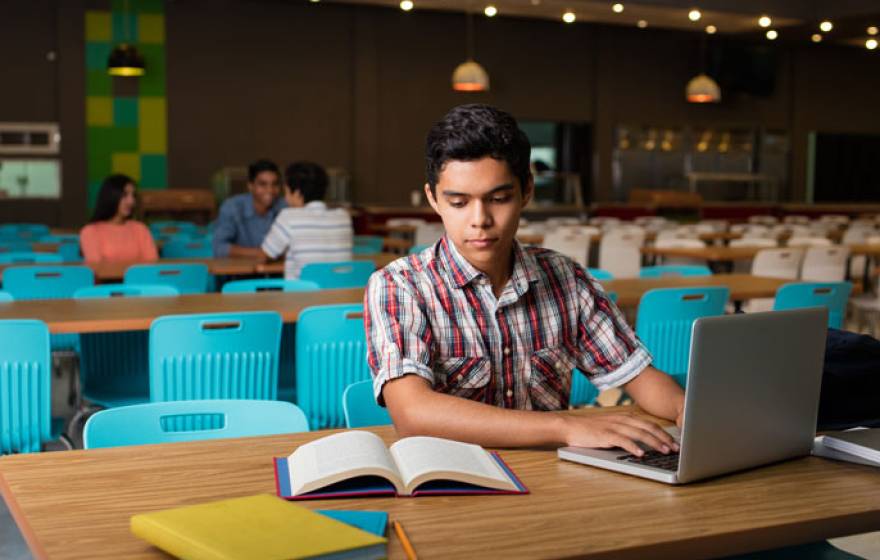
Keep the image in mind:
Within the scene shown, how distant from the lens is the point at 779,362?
156cm

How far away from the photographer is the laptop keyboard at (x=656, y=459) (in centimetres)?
158

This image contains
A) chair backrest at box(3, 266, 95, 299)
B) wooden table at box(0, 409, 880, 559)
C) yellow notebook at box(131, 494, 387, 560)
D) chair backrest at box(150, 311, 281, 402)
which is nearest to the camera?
yellow notebook at box(131, 494, 387, 560)

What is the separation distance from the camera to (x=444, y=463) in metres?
1.50

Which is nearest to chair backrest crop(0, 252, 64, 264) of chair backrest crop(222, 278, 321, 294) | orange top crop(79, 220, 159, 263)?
orange top crop(79, 220, 159, 263)

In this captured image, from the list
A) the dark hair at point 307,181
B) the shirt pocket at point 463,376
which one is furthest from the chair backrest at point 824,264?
the shirt pocket at point 463,376

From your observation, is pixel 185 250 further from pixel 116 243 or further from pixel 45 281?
pixel 45 281

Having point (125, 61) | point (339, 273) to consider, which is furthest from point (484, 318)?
point (125, 61)

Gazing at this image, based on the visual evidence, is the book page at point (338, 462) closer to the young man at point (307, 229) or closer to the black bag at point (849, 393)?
the black bag at point (849, 393)

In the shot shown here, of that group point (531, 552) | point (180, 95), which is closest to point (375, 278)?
point (531, 552)

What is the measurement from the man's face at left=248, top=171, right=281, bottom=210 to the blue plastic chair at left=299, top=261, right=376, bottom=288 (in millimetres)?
1597

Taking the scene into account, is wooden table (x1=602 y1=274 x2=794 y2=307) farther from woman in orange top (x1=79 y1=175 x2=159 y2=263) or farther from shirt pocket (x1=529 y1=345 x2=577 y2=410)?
woman in orange top (x1=79 y1=175 x2=159 y2=263)

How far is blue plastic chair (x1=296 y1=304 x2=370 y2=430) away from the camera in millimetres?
3336

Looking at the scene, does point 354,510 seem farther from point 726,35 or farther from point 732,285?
point 726,35

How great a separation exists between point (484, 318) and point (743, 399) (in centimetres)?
62
